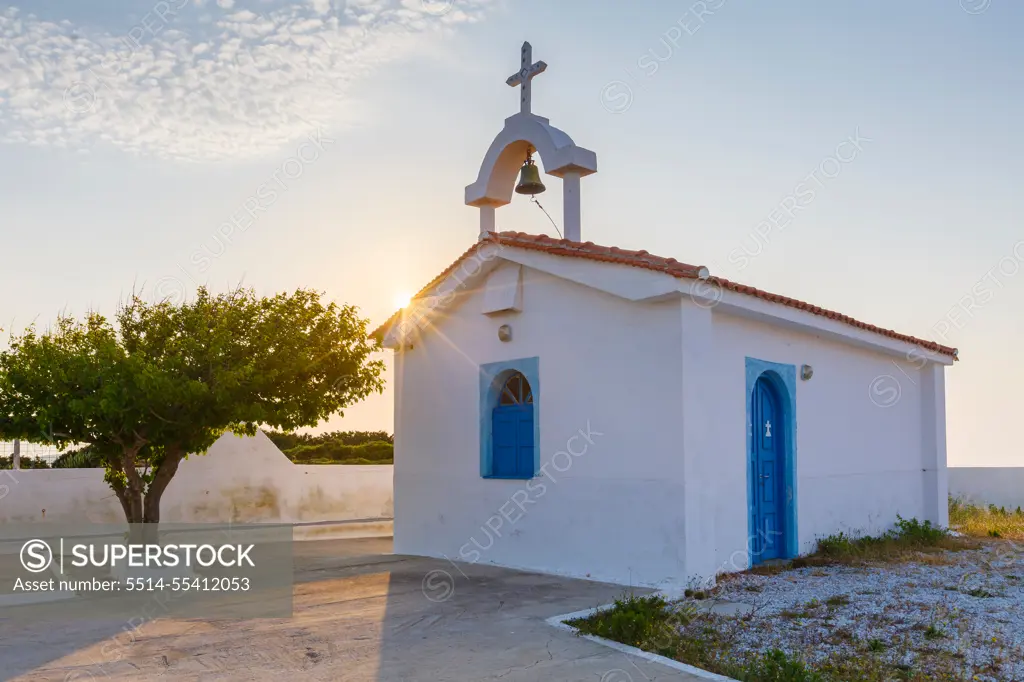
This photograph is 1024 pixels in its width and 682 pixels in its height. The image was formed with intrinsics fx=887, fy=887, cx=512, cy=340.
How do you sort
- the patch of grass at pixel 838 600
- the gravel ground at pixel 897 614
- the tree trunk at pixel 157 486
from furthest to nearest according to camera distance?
the tree trunk at pixel 157 486 < the patch of grass at pixel 838 600 < the gravel ground at pixel 897 614

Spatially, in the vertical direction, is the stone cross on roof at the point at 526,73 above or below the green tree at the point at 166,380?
above

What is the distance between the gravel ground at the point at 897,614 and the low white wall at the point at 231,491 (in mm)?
10655

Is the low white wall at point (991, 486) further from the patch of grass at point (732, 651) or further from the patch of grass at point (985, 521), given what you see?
the patch of grass at point (732, 651)

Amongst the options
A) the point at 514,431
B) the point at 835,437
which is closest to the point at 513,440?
the point at 514,431

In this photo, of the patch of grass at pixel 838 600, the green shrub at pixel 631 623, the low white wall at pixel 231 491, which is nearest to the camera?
the green shrub at pixel 631 623

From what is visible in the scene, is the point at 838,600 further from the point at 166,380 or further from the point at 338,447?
the point at 338,447

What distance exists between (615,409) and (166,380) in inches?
175

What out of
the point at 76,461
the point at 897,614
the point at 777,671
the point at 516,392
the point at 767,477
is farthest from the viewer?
the point at 76,461

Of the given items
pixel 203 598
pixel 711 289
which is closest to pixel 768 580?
pixel 711 289

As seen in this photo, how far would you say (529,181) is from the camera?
36.4 ft

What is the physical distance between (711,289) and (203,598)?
224 inches

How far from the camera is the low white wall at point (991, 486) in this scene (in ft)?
62.8

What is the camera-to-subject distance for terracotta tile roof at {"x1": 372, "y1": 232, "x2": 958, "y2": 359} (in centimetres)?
855

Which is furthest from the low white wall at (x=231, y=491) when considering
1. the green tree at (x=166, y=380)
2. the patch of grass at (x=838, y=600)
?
the patch of grass at (x=838, y=600)
